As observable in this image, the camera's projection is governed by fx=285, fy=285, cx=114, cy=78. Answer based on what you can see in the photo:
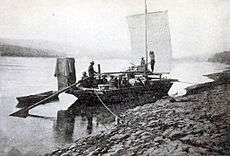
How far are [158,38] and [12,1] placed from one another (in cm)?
275

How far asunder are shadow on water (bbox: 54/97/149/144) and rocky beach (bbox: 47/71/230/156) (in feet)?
0.95

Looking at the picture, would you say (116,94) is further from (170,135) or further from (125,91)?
(170,135)

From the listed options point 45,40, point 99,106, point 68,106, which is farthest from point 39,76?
point 45,40

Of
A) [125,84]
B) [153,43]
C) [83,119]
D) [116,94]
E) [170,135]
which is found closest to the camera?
[170,135]

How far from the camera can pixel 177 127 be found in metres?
3.00

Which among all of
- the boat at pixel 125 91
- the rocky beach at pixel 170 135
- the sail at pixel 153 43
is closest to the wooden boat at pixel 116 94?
the boat at pixel 125 91

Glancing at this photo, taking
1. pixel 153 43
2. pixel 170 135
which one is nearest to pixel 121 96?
pixel 153 43

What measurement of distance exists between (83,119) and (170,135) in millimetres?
1871

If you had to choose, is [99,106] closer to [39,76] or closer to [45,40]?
[45,40]

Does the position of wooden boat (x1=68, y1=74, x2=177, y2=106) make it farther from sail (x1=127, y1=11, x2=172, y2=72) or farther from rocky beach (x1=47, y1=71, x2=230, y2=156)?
rocky beach (x1=47, y1=71, x2=230, y2=156)

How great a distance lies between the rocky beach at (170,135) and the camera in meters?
2.59

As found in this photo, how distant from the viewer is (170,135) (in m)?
Answer: 2.84

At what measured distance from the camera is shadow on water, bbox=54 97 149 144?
3724 millimetres

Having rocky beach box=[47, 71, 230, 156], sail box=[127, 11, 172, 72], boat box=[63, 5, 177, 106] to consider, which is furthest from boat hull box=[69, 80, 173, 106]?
rocky beach box=[47, 71, 230, 156]
